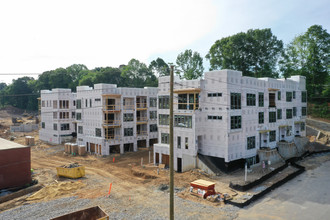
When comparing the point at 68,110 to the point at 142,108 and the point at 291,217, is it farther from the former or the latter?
the point at 291,217

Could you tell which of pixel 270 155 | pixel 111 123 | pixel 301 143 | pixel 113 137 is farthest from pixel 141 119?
pixel 301 143

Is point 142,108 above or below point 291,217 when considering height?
above

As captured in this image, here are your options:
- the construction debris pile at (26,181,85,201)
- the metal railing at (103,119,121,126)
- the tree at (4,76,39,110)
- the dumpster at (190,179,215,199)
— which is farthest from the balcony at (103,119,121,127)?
the tree at (4,76,39,110)

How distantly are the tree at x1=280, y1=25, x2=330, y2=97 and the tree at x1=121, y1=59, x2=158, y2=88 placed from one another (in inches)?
1645

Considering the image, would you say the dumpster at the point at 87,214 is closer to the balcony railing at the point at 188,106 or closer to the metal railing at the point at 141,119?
the balcony railing at the point at 188,106

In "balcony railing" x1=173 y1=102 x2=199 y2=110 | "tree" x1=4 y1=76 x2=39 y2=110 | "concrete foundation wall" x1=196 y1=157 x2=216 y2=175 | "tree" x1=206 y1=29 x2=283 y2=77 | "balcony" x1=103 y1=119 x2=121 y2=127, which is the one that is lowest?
"concrete foundation wall" x1=196 y1=157 x2=216 y2=175

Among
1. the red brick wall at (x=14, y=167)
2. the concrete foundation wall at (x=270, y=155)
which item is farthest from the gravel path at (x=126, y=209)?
the concrete foundation wall at (x=270, y=155)

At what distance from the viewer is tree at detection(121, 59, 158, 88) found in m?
78.2

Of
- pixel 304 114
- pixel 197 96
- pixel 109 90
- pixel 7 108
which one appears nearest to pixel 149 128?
pixel 109 90

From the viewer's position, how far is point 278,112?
3653 centimetres

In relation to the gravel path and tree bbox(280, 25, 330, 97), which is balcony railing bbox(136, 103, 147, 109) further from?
tree bbox(280, 25, 330, 97)

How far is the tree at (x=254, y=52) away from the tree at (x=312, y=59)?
140 inches

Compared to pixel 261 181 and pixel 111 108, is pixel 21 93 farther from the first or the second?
pixel 261 181

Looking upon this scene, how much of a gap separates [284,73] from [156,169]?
43.2m
